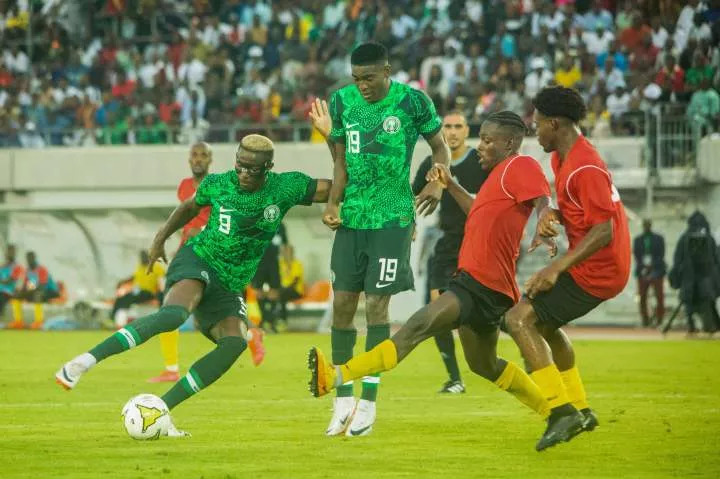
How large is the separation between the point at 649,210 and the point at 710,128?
1.81 m

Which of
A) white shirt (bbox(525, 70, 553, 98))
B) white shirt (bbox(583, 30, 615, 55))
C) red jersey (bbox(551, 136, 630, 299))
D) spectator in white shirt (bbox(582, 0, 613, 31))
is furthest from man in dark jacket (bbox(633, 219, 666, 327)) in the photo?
red jersey (bbox(551, 136, 630, 299))

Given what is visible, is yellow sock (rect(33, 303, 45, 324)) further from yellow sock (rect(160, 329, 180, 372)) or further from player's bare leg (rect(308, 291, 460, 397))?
player's bare leg (rect(308, 291, 460, 397))

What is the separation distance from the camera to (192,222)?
14391 millimetres

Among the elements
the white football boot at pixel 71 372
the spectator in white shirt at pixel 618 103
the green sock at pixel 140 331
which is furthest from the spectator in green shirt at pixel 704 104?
the white football boot at pixel 71 372

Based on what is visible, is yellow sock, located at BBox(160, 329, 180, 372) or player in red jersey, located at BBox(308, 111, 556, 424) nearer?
player in red jersey, located at BBox(308, 111, 556, 424)

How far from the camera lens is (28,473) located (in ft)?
26.3

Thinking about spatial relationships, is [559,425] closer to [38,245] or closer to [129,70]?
[38,245]

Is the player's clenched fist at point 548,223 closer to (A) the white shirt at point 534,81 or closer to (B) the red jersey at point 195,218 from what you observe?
(B) the red jersey at point 195,218

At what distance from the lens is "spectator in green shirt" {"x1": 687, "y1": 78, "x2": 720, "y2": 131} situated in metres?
25.9

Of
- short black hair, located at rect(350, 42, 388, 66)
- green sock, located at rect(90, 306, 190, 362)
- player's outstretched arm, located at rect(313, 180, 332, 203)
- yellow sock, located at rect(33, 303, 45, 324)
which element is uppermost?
short black hair, located at rect(350, 42, 388, 66)

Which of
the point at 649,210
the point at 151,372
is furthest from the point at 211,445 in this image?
the point at 649,210

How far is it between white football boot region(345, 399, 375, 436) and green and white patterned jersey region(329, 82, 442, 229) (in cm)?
120

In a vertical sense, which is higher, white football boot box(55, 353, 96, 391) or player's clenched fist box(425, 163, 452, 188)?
player's clenched fist box(425, 163, 452, 188)

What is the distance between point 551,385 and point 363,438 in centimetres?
137
